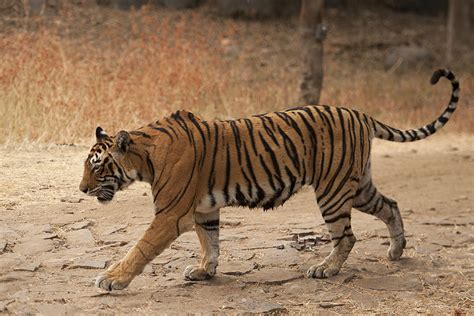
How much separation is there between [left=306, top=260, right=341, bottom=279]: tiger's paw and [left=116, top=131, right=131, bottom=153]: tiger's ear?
1412 mm

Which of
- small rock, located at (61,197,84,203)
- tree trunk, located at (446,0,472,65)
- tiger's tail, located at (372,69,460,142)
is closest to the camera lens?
tiger's tail, located at (372,69,460,142)

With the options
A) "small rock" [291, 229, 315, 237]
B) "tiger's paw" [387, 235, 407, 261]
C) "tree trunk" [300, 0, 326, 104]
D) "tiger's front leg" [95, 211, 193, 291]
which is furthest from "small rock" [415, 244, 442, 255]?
"tree trunk" [300, 0, 326, 104]

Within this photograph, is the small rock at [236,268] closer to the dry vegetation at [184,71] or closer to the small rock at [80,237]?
the small rock at [80,237]

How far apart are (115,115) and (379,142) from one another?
337 cm

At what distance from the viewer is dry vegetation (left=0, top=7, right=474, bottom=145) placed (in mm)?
9578

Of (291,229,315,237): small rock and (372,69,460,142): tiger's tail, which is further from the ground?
(372,69,460,142): tiger's tail

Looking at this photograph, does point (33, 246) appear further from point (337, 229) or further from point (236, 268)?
point (337, 229)

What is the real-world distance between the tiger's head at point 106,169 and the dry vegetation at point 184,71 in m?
3.67

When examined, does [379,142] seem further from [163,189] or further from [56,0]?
[56,0]

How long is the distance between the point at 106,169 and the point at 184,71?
5.72 m

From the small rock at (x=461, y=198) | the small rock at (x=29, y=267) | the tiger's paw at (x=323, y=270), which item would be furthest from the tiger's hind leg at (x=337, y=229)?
the small rock at (x=461, y=198)

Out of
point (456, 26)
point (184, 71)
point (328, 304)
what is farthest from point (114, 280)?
point (456, 26)

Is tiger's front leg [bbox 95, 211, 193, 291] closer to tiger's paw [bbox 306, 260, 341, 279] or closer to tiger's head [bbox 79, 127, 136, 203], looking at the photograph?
tiger's head [bbox 79, 127, 136, 203]

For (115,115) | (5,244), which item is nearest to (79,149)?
(115,115)
